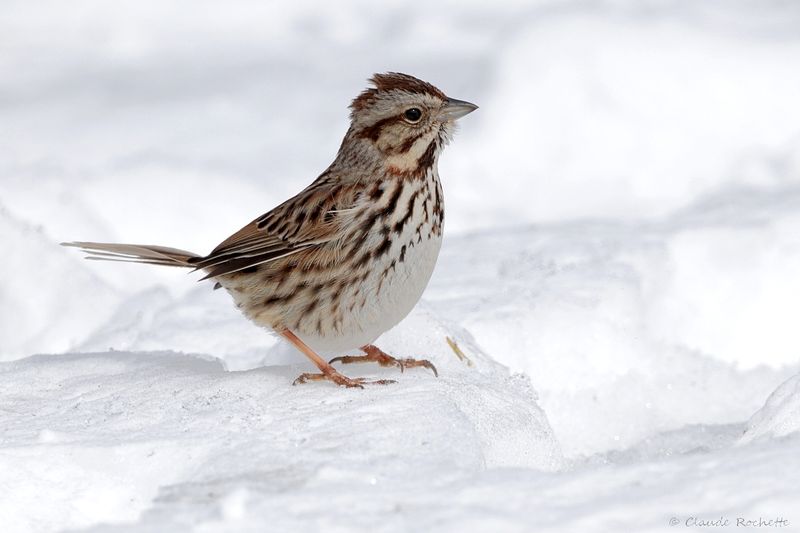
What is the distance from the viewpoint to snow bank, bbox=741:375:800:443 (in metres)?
3.96

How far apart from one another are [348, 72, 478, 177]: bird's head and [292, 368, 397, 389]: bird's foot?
804 mm

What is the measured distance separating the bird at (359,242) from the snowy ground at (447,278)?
0.24 m

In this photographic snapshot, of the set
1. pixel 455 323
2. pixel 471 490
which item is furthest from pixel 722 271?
pixel 471 490

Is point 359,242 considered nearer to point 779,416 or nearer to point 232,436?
point 232,436

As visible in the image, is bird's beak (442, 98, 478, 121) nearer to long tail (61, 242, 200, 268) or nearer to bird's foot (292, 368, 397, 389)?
bird's foot (292, 368, 397, 389)

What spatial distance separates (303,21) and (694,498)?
30.9 feet

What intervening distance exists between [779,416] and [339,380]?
4.92ft

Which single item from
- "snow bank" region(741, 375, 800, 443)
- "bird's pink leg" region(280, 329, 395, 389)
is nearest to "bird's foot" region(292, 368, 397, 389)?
"bird's pink leg" region(280, 329, 395, 389)

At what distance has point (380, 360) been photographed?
5.00 m

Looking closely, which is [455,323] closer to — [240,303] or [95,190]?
[240,303]

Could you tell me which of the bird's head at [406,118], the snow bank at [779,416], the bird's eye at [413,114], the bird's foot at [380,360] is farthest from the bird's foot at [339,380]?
the snow bank at [779,416]

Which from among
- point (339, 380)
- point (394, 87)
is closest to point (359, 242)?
Answer: point (339, 380)

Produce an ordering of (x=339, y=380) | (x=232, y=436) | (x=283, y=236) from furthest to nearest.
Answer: (x=283, y=236), (x=339, y=380), (x=232, y=436)

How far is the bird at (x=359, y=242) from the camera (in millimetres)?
4613
